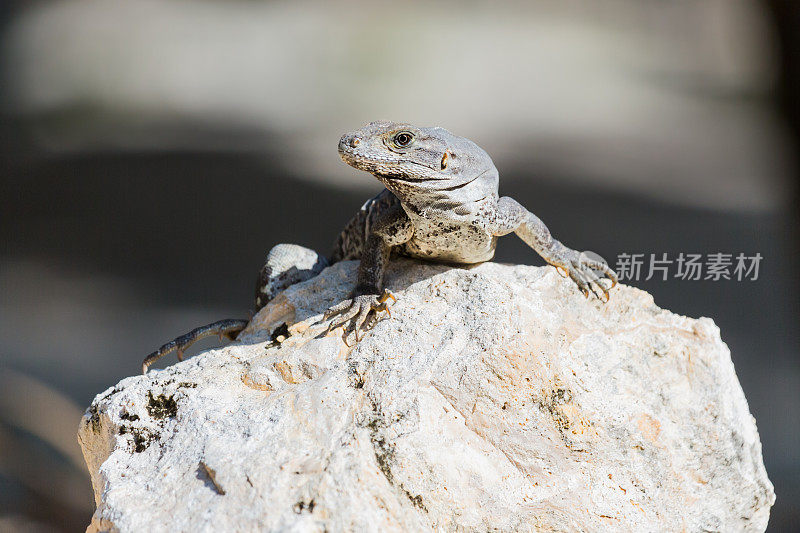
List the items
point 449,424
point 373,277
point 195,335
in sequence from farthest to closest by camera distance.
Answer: point 195,335, point 373,277, point 449,424

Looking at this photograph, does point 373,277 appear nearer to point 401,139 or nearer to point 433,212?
point 433,212

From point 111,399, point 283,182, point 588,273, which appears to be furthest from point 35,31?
point 588,273

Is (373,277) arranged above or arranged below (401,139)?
below

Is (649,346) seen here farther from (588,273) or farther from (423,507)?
(423,507)

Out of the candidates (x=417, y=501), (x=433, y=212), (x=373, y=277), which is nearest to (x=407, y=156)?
(x=433, y=212)

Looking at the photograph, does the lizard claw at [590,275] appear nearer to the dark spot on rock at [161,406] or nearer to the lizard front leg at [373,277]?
the lizard front leg at [373,277]

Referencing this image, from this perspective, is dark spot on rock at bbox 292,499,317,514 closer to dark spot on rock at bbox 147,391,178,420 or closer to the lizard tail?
dark spot on rock at bbox 147,391,178,420
